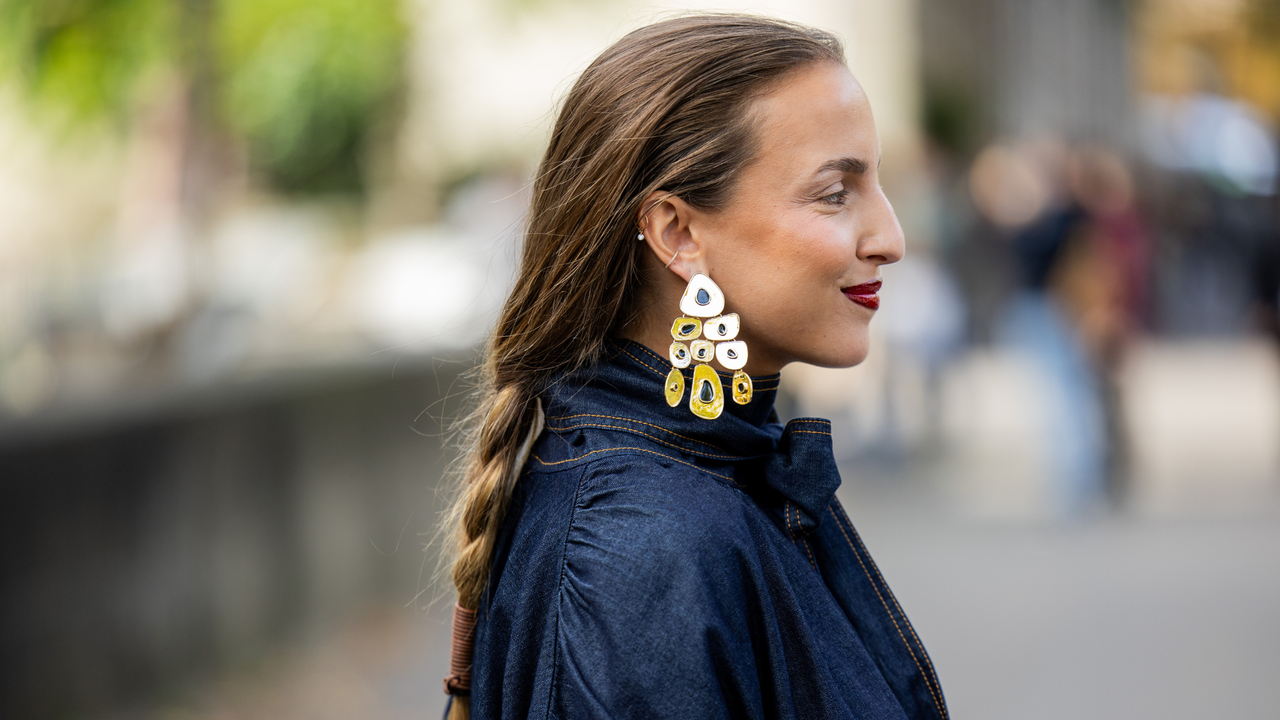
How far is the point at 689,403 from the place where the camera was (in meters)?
1.62

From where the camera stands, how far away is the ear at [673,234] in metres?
1.64

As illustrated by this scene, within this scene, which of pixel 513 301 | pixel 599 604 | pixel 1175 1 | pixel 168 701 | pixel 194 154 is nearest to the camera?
pixel 599 604

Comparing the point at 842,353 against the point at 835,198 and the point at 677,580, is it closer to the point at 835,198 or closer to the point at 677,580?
the point at 835,198

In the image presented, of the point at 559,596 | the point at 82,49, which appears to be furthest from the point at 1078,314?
the point at 559,596

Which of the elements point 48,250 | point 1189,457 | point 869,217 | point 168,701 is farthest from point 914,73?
point 869,217

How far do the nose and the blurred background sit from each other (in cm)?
61

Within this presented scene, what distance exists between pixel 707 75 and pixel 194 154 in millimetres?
6096

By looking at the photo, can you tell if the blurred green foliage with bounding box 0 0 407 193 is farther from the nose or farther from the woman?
the nose

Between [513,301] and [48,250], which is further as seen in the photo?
[48,250]

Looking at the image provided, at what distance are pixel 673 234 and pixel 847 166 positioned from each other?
0.24 m

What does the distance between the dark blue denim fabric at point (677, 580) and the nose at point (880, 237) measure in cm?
22

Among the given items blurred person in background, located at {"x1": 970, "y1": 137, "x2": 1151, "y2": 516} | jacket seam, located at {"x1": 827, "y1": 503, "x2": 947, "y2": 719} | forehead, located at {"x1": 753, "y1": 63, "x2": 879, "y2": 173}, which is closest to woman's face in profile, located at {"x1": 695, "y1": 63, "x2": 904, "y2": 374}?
forehead, located at {"x1": 753, "y1": 63, "x2": 879, "y2": 173}

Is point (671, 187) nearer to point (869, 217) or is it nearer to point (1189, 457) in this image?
point (869, 217)

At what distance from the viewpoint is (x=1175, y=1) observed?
80.4ft
